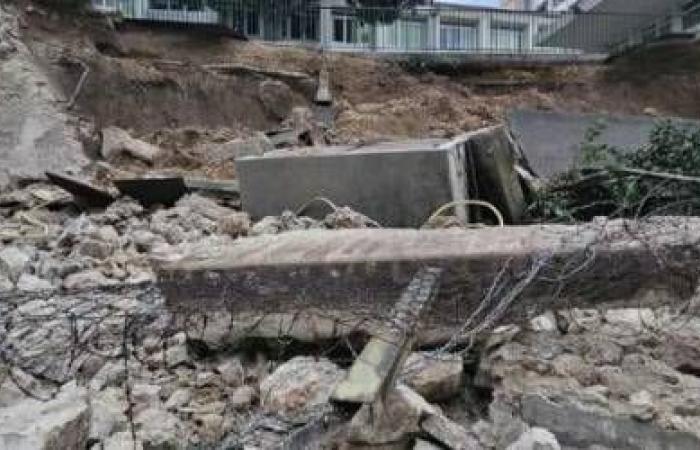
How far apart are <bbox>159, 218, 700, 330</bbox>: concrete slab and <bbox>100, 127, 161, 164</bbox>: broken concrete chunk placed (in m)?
6.56

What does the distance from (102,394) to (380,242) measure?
1426mm

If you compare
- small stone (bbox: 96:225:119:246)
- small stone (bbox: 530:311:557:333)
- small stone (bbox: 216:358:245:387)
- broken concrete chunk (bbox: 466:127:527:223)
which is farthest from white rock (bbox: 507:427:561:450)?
small stone (bbox: 96:225:119:246)

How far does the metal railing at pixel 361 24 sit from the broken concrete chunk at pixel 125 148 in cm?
462

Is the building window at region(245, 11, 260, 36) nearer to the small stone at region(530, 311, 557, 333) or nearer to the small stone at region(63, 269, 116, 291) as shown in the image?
the small stone at region(63, 269, 116, 291)

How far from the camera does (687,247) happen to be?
4008 mm

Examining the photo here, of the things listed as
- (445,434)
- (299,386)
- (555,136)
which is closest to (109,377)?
(299,386)

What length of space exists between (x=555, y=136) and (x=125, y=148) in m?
4.84

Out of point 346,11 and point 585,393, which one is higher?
point 346,11

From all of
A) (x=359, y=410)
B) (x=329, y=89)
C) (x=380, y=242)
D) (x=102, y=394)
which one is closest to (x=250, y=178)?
A: (x=380, y=242)

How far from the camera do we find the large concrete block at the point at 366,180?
7.07 metres

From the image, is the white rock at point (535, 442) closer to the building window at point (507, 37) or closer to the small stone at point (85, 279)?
the small stone at point (85, 279)

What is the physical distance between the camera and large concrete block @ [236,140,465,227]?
7.07 metres

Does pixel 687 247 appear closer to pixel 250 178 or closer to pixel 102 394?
pixel 102 394

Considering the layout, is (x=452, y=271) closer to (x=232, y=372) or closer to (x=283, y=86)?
(x=232, y=372)
